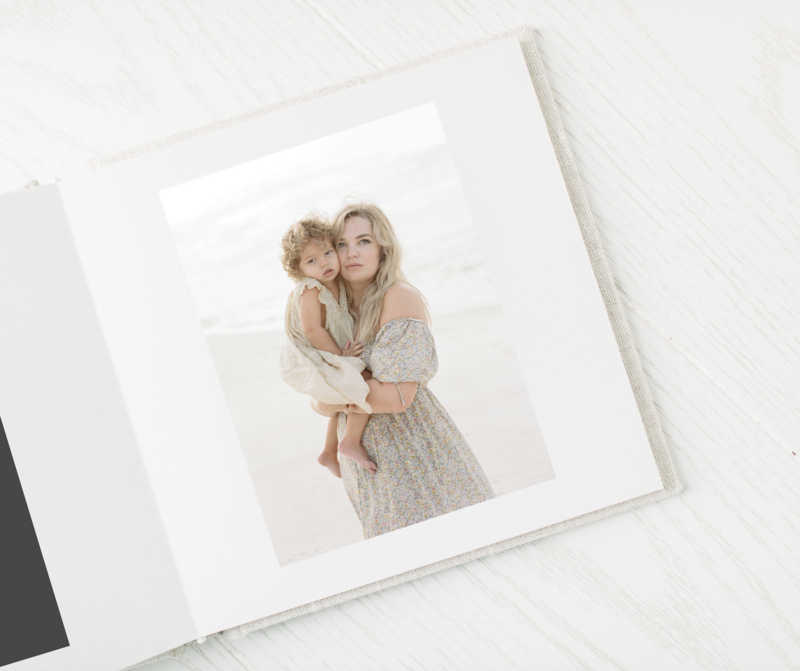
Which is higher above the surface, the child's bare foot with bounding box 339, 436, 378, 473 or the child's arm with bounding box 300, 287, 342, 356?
the child's arm with bounding box 300, 287, 342, 356

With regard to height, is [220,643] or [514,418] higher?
[514,418]

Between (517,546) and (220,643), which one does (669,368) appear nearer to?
(517,546)

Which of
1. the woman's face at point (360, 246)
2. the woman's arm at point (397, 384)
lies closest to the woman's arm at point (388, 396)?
the woman's arm at point (397, 384)

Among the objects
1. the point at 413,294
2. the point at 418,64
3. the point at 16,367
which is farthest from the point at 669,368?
the point at 16,367

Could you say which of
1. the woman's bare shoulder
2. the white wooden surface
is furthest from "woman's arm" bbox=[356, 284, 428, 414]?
the white wooden surface

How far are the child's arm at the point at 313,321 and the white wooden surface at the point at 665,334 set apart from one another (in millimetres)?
242

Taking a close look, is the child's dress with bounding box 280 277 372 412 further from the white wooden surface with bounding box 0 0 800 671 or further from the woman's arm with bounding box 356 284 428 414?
the white wooden surface with bounding box 0 0 800 671

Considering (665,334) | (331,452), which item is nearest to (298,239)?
(331,452)

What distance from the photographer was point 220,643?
67cm

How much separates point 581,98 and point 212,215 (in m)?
0.45

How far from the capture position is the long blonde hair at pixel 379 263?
637mm

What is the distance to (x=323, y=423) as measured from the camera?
25.0 inches

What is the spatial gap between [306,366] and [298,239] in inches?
5.6

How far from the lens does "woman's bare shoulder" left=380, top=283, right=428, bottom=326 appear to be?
0.63 metres
